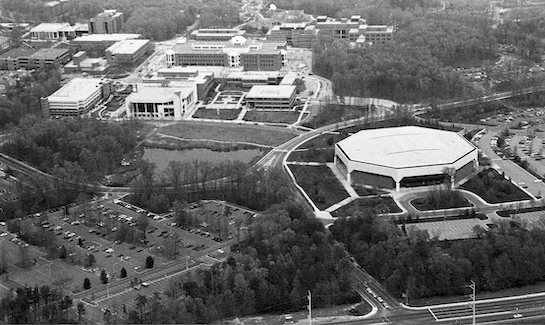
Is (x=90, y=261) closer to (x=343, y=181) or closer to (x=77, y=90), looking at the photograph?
(x=343, y=181)

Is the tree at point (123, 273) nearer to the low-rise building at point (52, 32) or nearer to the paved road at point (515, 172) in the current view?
the paved road at point (515, 172)

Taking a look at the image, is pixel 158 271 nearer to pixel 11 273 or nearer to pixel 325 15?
pixel 11 273

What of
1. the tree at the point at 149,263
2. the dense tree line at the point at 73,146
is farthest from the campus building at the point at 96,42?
the tree at the point at 149,263

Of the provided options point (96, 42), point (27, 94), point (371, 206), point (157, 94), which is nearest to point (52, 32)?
point (96, 42)

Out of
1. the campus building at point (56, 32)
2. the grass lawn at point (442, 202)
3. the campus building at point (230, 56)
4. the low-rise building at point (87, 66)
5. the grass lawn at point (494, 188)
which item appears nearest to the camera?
the grass lawn at point (442, 202)

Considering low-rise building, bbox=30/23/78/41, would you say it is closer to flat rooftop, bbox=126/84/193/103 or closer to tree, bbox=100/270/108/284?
flat rooftop, bbox=126/84/193/103

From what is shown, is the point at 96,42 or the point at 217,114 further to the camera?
the point at 96,42

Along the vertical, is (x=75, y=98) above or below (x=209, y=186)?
above
